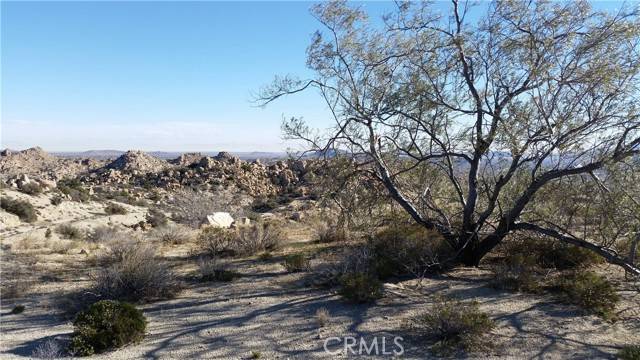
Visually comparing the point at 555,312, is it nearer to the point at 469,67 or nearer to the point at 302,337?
the point at 302,337

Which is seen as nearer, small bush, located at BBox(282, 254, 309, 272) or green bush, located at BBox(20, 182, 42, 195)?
small bush, located at BBox(282, 254, 309, 272)

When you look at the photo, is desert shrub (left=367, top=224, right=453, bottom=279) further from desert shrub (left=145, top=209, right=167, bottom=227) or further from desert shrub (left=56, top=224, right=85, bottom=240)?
desert shrub (left=145, top=209, right=167, bottom=227)

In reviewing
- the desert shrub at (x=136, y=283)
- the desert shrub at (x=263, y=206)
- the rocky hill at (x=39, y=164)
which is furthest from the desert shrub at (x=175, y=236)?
the rocky hill at (x=39, y=164)

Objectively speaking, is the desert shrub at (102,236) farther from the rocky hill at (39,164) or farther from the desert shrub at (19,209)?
the rocky hill at (39,164)

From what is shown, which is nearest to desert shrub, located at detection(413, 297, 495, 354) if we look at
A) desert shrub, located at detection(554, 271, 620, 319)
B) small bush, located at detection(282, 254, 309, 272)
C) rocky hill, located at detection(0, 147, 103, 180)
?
desert shrub, located at detection(554, 271, 620, 319)

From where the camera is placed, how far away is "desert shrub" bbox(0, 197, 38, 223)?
23188 mm

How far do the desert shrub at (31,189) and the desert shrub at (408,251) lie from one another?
80.5 ft

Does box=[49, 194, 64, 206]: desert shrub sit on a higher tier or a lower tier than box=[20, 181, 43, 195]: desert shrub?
lower

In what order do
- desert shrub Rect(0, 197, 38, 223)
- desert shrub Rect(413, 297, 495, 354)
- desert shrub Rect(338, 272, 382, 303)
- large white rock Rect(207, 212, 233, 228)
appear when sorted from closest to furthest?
desert shrub Rect(413, 297, 495, 354) → desert shrub Rect(338, 272, 382, 303) → large white rock Rect(207, 212, 233, 228) → desert shrub Rect(0, 197, 38, 223)

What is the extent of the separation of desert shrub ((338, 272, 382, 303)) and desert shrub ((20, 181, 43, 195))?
85.2ft

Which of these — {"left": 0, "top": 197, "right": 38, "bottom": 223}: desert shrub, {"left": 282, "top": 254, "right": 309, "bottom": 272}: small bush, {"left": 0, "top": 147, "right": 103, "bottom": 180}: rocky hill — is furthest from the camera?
{"left": 0, "top": 147, "right": 103, "bottom": 180}: rocky hill

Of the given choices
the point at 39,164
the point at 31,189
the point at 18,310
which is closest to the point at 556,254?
the point at 18,310

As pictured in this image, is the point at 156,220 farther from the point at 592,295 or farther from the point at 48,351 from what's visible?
the point at 592,295

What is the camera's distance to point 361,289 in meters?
7.87
